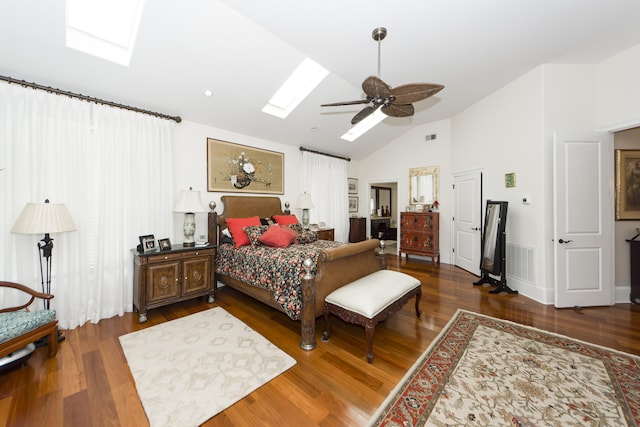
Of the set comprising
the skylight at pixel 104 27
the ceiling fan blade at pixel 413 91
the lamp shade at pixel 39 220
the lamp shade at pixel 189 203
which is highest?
the skylight at pixel 104 27

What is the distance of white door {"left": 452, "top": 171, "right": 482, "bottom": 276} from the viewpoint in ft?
15.1

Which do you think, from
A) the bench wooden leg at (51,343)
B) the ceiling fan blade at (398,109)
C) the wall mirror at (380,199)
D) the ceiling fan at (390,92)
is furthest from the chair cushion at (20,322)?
the wall mirror at (380,199)

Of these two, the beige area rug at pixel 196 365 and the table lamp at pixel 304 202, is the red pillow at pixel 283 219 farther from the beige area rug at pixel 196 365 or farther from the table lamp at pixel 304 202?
the beige area rug at pixel 196 365

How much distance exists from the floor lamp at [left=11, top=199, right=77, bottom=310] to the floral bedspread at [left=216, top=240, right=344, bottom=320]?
1.69 metres

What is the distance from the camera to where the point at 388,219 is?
8961 millimetres

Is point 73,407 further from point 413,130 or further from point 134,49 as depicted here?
point 413,130

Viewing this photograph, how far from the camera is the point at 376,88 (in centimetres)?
224

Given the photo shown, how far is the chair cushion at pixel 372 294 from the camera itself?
7.20 feet

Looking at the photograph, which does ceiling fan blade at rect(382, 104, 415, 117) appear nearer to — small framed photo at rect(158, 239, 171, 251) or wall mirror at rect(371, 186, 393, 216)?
small framed photo at rect(158, 239, 171, 251)

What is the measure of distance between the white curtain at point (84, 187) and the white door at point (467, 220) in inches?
209

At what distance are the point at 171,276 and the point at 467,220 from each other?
17.3 ft

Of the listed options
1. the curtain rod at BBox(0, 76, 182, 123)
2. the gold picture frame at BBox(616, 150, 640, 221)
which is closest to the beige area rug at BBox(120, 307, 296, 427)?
the curtain rod at BBox(0, 76, 182, 123)

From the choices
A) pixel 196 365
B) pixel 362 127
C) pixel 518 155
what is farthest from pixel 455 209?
pixel 196 365

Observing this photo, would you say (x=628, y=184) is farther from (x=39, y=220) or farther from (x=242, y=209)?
(x=39, y=220)
